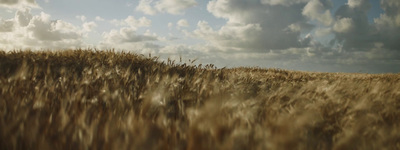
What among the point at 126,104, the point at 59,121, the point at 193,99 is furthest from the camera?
the point at 193,99

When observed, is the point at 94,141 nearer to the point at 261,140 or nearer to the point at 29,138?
the point at 29,138

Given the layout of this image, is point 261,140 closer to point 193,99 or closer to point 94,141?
point 94,141

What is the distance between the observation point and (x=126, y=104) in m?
2.07

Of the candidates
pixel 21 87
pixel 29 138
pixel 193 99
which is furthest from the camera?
pixel 193 99

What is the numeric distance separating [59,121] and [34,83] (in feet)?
6.39

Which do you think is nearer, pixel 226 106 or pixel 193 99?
pixel 226 106

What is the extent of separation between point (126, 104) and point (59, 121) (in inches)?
26.9

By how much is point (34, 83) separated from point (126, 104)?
5.14ft

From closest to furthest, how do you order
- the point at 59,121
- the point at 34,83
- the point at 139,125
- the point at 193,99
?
the point at 139,125, the point at 59,121, the point at 193,99, the point at 34,83

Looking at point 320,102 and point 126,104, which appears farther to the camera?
point 320,102

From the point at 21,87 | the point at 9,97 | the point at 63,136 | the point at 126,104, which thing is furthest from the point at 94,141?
the point at 21,87

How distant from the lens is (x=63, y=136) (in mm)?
1150

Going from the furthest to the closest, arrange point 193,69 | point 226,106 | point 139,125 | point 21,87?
1. point 193,69
2. point 21,87
3. point 226,106
4. point 139,125

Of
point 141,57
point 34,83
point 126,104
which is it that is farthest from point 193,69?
point 126,104
